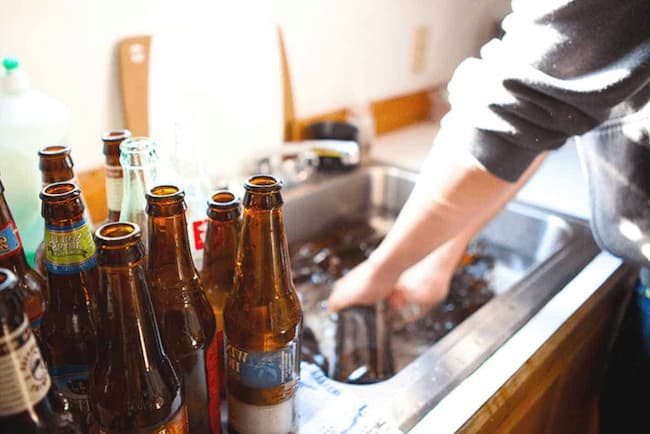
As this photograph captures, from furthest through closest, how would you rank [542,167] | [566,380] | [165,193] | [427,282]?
1. [542,167]
2. [427,282]
3. [566,380]
4. [165,193]

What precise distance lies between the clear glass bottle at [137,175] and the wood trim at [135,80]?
0.45m

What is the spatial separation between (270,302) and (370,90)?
102 centimetres

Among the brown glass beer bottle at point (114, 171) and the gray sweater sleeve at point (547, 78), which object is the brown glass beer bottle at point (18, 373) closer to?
the brown glass beer bottle at point (114, 171)

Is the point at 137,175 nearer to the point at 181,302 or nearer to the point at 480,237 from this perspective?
the point at 181,302

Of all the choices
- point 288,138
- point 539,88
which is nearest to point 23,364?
point 539,88

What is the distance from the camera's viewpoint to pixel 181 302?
1.40 feet

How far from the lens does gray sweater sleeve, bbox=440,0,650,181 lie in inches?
20.0

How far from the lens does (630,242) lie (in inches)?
28.1

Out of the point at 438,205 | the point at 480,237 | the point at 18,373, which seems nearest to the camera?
the point at 18,373

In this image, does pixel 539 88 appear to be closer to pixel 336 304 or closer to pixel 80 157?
pixel 336 304

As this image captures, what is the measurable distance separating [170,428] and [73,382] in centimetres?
9

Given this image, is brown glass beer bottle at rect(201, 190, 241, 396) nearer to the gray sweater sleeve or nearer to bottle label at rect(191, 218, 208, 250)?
bottle label at rect(191, 218, 208, 250)

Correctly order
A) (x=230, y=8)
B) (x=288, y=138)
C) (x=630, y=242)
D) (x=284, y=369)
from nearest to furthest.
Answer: (x=284, y=369) < (x=630, y=242) < (x=230, y=8) < (x=288, y=138)

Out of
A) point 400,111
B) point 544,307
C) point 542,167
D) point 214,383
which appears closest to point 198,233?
point 214,383
